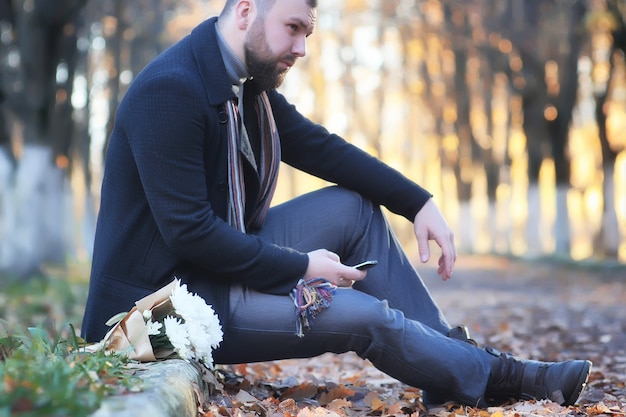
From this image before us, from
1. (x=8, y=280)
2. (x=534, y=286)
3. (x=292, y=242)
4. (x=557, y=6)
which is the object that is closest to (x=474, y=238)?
(x=557, y=6)

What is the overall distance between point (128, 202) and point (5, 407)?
165 cm

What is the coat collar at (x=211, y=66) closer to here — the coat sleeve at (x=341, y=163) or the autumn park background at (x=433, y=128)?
the coat sleeve at (x=341, y=163)

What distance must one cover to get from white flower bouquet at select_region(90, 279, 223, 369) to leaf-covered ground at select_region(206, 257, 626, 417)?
238mm

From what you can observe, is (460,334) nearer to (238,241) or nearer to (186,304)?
(238,241)

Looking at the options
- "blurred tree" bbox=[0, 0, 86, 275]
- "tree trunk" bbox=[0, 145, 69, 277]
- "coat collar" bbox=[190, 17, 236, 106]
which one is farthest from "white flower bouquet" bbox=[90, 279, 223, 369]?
"tree trunk" bbox=[0, 145, 69, 277]

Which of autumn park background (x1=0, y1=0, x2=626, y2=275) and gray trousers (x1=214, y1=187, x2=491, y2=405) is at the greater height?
autumn park background (x1=0, y1=0, x2=626, y2=275)

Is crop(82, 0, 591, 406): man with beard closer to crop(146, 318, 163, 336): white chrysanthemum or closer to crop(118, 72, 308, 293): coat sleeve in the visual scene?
crop(118, 72, 308, 293): coat sleeve

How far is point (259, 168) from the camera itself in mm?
4098

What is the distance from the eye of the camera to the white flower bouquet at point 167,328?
3447mm

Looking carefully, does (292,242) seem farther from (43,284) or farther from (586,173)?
(586,173)

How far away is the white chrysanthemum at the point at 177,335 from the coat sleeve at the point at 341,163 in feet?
3.96

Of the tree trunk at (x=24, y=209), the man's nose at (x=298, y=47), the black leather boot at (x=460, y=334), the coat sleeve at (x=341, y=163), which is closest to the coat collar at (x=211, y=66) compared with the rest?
the man's nose at (x=298, y=47)

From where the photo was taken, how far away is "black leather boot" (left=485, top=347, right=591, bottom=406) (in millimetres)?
3947

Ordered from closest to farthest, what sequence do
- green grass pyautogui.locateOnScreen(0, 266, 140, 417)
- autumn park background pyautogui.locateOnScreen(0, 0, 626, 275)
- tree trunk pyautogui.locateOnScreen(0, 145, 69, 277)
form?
green grass pyautogui.locateOnScreen(0, 266, 140, 417) → tree trunk pyautogui.locateOnScreen(0, 145, 69, 277) → autumn park background pyautogui.locateOnScreen(0, 0, 626, 275)
